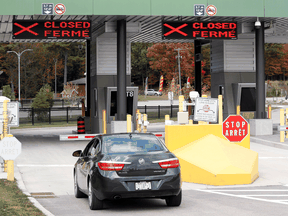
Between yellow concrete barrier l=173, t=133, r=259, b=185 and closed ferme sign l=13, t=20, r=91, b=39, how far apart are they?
1043 centimetres

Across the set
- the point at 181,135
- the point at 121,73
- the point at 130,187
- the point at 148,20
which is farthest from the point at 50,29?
the point at 130,187

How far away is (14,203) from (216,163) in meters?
5.11

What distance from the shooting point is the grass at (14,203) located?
7867 millimetres

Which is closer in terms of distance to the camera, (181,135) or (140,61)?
(181,135)

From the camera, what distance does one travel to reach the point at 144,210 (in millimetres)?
8625

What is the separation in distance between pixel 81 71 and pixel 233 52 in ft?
249

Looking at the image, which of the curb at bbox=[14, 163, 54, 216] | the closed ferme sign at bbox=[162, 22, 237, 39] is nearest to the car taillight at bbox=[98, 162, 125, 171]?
the curb at bbox=[14, 163, 54, 216]

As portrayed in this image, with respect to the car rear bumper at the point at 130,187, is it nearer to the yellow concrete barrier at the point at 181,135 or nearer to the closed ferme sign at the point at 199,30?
the yellow concrete barrier at the point at 181,135

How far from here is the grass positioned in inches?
310

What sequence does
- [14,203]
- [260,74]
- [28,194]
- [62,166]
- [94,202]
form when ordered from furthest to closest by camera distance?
1. [260,74]
2. [62,166]
3. [28,194]
4. [14,203]
5. [94,202]

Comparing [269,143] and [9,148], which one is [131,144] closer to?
[9,148]

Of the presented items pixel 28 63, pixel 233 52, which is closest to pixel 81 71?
pixel 28 63

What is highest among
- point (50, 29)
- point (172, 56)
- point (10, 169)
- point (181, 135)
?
point (172, 56)

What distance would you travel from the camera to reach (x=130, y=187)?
8.15 m
